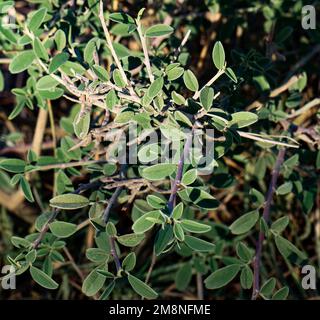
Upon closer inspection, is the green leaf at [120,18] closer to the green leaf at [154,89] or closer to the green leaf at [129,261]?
the green leaf at [154,89]

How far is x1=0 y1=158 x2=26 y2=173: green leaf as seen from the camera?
1063mm

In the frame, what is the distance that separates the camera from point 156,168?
887 mm

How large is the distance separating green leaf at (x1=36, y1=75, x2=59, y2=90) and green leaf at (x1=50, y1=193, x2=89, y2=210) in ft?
0.69

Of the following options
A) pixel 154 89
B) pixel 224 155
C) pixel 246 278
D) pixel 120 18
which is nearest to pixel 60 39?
pixel 120 18

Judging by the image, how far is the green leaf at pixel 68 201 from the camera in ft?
3.19

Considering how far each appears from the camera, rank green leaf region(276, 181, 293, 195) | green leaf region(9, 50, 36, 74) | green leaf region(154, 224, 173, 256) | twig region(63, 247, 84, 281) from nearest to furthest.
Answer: green leaf region(154, 224, 173, 256)
green leaf region(9, 50, 36, 74)
green leaf region(276, 181, 293, 195)
twig region(63, 247, 84, 281)

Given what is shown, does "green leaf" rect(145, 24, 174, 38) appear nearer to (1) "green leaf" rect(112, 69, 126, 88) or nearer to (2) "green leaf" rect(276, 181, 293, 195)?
(1) "green leaf" rect(112, 69, 126, 88)

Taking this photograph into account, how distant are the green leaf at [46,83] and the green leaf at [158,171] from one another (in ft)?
0.91

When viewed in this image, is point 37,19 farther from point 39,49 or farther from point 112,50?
point 112,50

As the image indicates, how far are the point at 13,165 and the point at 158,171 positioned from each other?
36cm

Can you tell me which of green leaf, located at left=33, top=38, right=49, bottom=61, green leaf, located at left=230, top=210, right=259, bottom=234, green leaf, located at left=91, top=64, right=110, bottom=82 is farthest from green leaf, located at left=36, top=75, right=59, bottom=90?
green leaf, located at left=230, top=210, right=259, bottom=234

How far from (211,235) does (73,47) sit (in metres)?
0.60

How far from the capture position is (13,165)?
109 centimetres
